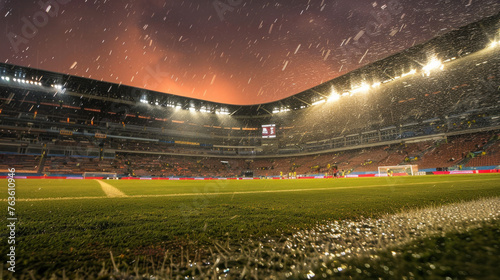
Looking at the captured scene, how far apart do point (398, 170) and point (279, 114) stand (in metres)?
→ 35.3

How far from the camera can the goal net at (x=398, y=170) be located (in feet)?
85.1

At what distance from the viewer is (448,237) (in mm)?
1050

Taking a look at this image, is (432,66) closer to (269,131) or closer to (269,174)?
(269,131)

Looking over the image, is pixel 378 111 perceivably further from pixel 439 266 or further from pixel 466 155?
pixel 439 266

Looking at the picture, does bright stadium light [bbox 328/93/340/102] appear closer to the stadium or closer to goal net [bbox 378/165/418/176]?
the stadium

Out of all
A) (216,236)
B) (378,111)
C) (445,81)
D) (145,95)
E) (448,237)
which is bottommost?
(216,236)

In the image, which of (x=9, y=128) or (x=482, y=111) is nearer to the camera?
(x=482, y=111)

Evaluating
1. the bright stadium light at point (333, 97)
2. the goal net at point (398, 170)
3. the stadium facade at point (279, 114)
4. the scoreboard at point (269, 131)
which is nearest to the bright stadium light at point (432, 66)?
the stadium facade at point (279, 114)

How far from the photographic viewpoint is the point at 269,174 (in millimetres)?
48781

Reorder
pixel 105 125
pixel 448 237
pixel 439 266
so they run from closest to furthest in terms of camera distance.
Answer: pixel 439 266 < pixel 448 237 < pixel 105 125

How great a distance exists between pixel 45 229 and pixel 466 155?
35537 mm

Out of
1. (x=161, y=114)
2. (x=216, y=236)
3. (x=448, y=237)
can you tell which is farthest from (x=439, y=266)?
(x=161, y=114)

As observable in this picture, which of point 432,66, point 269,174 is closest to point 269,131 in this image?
point 269,174

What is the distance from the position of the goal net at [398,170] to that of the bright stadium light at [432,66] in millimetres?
17881
